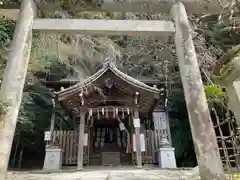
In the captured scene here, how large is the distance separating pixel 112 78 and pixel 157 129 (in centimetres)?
308

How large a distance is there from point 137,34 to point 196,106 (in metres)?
1.69

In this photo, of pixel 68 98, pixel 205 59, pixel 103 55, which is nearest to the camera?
pixel 205 59

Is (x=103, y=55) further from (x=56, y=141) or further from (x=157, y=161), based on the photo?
(x=157, y=161)

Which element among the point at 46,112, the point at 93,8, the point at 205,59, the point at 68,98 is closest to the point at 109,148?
the point at 68,98

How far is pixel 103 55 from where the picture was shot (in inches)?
502

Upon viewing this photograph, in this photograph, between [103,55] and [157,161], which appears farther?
[103,55]

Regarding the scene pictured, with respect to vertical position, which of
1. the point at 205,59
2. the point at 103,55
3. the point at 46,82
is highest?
the point at 103,55

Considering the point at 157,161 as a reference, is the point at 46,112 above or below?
above

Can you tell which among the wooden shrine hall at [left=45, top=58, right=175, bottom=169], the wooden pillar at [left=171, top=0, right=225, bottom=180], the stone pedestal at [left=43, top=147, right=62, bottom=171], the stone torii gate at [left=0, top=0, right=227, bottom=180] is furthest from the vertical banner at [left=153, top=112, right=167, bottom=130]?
the wooden pillar at [left=171, top=0, right=225, bottom=180]

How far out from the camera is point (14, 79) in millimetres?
3752

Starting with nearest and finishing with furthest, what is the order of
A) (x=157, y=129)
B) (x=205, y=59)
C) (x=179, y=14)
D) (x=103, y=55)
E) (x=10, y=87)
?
(x=10, y=87), (x=179, y=14), (x=205, y=59), (x=157, y=129), (x=103, y=55)

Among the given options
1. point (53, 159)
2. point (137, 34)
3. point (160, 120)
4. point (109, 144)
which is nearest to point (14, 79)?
point (137, 34)

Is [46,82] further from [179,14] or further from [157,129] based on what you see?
[179,14]

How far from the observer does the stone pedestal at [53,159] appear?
32.5 feet
